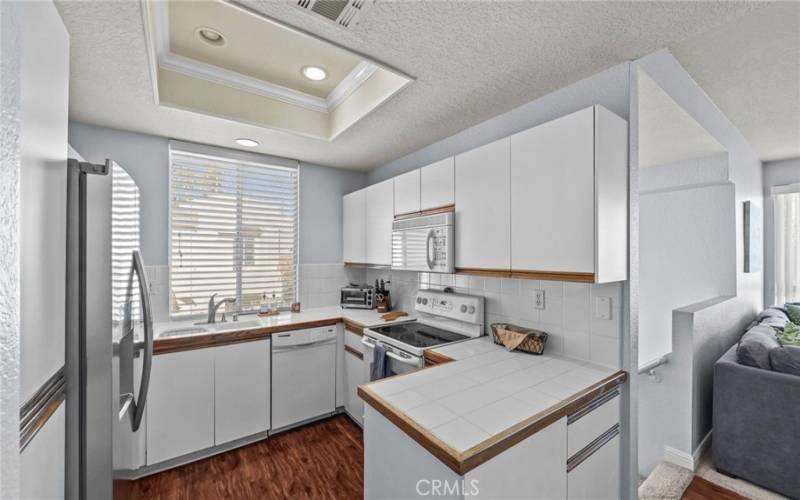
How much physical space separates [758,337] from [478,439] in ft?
8.62

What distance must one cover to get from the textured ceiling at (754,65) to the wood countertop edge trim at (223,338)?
2822 mm

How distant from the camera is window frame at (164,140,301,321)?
277 centimetres

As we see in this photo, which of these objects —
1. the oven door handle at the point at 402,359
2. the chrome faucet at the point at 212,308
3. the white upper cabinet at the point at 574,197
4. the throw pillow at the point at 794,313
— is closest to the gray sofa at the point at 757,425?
the white upper cabinet at the point at 574,197

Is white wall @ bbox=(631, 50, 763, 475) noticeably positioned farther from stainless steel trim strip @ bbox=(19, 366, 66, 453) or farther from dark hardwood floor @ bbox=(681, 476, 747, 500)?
stainless steel trim strip @ bbox=(19, 366, 66, 453)

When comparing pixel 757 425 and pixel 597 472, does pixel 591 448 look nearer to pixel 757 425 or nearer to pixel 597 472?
pixel 597 472

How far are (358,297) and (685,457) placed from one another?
111 inches

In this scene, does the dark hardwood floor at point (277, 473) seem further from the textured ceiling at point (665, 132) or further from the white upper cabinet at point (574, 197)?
the textured ceiling at point (665, 132)

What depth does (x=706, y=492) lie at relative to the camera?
2184 mm

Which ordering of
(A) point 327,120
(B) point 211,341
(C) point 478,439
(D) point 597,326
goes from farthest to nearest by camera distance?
(A) point 327,120 → (B) point 211,341 → (D) point 597,326 → (C) point 478,439

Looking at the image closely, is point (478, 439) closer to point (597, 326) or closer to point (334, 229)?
point (597, 326)

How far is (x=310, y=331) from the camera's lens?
2.82 metres

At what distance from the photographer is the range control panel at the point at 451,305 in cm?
236

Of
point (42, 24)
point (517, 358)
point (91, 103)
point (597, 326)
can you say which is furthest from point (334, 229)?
point (42, 24)

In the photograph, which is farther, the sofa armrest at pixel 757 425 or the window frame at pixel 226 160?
the window frame at pixel 226 160
